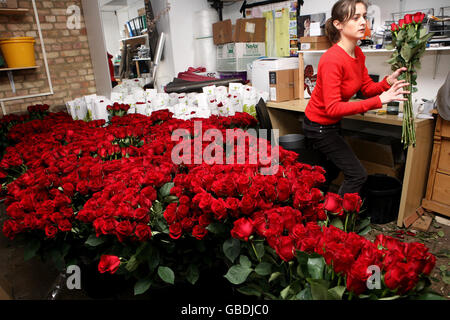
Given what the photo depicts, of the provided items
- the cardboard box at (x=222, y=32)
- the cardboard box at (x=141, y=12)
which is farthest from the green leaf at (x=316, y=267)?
the cardboard box at (x=141, y=12)

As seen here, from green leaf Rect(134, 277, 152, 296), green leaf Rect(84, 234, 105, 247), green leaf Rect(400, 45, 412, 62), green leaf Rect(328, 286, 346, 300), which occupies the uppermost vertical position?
green leaf Rect(400, 45, 412, 62)

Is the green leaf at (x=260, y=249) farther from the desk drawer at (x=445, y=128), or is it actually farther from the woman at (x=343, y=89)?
the desk drawer at (x=445, y=128)

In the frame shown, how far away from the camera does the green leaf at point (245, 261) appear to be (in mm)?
820

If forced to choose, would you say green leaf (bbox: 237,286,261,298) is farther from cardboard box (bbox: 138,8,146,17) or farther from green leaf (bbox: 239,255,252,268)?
cardboard box (bbox: 138,8,146,17)

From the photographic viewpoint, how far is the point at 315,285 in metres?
0.62

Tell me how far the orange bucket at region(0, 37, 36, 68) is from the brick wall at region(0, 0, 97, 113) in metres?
0.16

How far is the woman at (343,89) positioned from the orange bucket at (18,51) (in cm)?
305

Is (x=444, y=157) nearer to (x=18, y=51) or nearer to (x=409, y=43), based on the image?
(x=409, y=43)

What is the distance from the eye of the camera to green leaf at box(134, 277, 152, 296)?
37.3 inches

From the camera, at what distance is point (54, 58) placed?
373cm

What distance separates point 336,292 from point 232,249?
0.32 m

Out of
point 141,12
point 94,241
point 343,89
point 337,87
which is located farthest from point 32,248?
point 141,12

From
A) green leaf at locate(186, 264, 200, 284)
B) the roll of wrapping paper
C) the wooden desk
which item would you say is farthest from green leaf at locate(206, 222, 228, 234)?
the roll of wrapping paper

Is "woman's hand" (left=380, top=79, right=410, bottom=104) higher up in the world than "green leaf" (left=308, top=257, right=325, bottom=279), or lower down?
higher up
